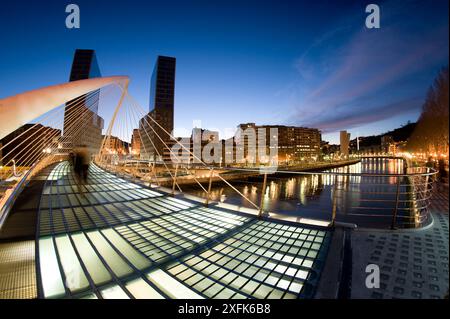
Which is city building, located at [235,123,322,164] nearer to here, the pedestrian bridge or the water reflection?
the water reflection

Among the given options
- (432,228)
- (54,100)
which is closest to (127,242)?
(54,100)

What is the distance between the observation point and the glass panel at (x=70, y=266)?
1.34 m

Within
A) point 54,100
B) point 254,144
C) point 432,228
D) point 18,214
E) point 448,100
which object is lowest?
point 432,228

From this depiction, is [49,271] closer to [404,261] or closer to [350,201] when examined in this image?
[404,261]

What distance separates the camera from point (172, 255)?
1829mm

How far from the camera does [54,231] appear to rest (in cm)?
220

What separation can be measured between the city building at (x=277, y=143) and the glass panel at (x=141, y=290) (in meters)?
75.1

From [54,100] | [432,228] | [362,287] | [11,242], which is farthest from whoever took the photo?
[54,100]

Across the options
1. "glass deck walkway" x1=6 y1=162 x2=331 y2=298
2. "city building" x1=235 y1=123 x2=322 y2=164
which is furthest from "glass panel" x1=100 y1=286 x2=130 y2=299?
"city building" x1=235 y1=123 x2=322 y2=164

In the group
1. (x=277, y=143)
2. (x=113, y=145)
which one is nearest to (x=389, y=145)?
(x=277, y=143)

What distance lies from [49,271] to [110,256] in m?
0.43
